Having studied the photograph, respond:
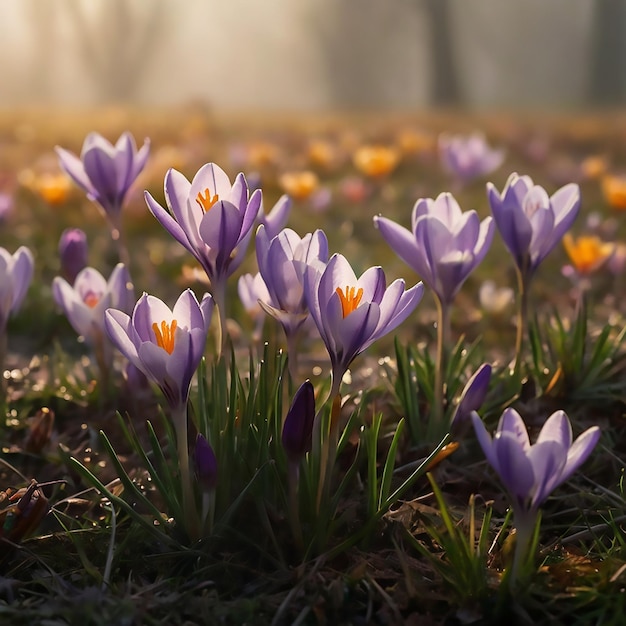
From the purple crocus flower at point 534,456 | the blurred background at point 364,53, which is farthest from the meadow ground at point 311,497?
the blurred background at point 364,53

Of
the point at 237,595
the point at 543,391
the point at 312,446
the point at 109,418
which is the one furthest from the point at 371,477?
the point at 109,418

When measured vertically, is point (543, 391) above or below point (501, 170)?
above

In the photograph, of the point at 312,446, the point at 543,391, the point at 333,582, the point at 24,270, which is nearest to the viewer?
the point at 333,582

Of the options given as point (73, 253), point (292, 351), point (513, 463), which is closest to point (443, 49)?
point (73, 253)

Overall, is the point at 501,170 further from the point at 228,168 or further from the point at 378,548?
the point at 378,548

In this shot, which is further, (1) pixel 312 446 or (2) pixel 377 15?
(2) pixel 377 15
